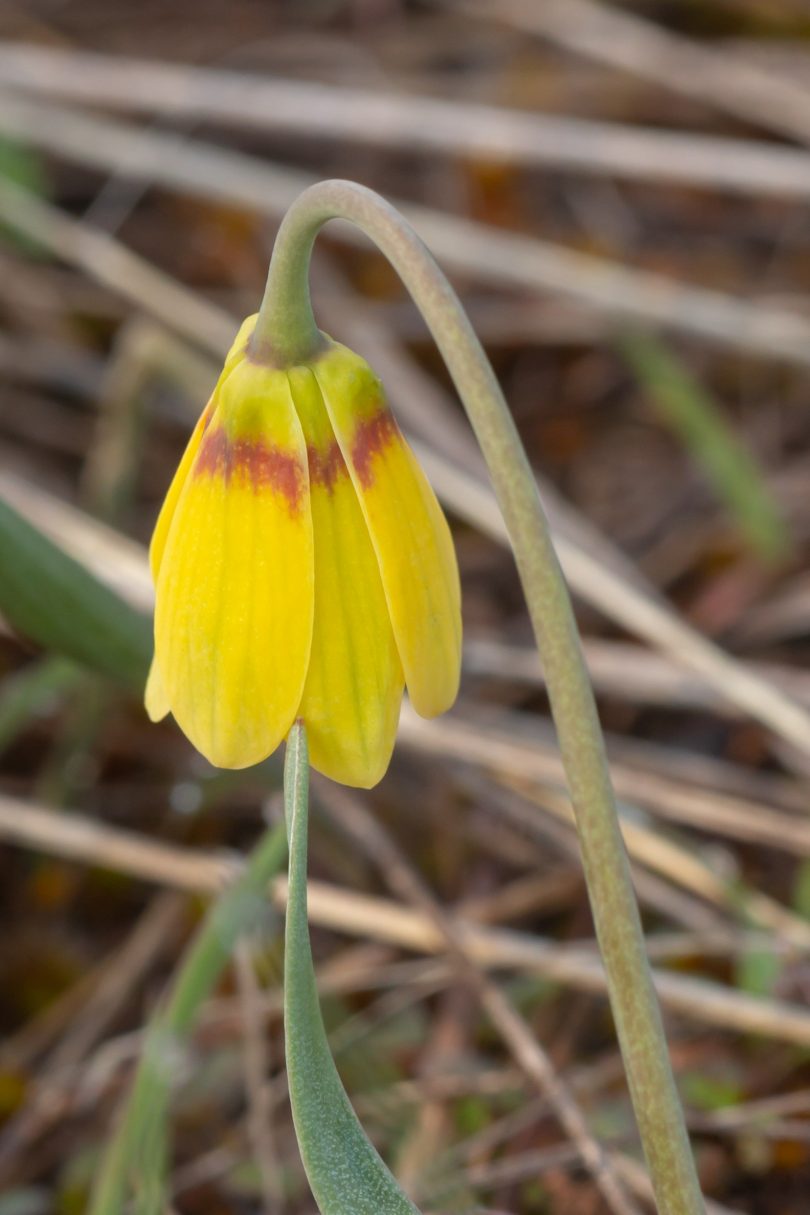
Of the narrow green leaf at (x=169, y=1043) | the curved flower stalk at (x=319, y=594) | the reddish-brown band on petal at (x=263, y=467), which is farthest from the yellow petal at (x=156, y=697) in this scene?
the narrow green leaf at (x=169, y=1043)

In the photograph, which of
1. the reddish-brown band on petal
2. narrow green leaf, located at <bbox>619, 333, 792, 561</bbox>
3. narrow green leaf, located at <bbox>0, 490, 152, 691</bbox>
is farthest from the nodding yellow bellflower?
narrow green leaf, located at <bbox>619, 333, 792, 561</bbox>

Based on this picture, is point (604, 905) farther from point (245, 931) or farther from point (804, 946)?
point (804, 946)

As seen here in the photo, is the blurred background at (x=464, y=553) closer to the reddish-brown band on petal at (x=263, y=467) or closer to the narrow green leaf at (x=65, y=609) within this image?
the narrow green leaf at (x=65, y=609)

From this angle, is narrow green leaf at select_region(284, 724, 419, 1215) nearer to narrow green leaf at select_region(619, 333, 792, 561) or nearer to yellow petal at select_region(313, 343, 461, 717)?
yellow petal at select_region(313, 343, 461, 717)

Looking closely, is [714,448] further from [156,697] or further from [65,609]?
[156,697]

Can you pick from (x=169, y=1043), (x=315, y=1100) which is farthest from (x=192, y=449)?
(x=169, y=1043)
